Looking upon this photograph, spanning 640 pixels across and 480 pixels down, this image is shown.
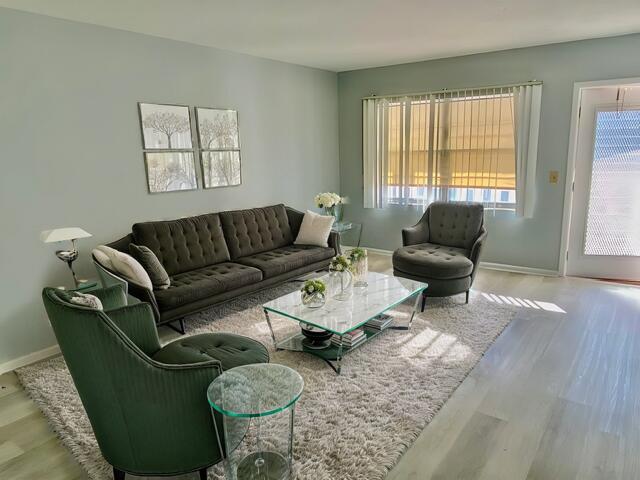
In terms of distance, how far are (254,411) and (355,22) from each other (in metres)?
3.13

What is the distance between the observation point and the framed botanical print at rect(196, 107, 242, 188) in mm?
4461

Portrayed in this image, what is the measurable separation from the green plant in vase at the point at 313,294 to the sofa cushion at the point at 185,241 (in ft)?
4.78

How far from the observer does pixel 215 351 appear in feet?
7.73

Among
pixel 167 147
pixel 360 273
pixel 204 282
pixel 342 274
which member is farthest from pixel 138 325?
pixel 167 147

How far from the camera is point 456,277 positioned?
13.0 ft

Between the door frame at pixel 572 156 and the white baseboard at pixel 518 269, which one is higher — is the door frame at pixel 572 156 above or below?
above

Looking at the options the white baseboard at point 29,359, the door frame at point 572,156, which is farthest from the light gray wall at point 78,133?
the door frame at point 572,156

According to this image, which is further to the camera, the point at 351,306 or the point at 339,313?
the point at 351,306

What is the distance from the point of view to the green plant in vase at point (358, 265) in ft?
11.7

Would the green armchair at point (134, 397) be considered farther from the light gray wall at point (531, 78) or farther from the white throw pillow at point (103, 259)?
the light gray wall at point (531, 78)

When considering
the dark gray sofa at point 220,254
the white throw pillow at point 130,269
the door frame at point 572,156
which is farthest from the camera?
the door frame at point 572,156

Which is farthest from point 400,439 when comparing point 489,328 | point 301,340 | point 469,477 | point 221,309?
point 221,309

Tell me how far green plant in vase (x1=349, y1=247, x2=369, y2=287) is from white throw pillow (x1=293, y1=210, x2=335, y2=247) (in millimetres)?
1248

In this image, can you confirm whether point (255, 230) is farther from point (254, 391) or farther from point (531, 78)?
point (531, 78)
